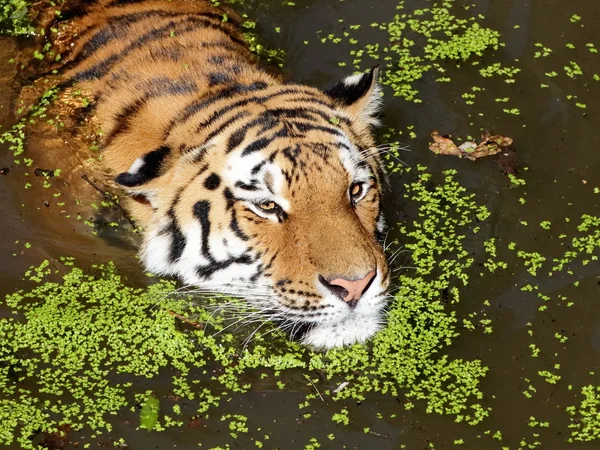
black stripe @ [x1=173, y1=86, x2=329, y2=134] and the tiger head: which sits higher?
black stripe @ [x1=173, y1=86, x2=329, y2=134]

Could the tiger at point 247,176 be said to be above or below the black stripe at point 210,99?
below

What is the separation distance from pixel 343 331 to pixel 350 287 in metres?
0.37

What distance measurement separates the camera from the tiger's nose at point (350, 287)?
3.36m

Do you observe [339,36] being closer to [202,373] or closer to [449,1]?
[449,1]

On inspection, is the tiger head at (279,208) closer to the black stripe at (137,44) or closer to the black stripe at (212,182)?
the black stripe at (212,182)

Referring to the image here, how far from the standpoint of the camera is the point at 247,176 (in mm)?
3670

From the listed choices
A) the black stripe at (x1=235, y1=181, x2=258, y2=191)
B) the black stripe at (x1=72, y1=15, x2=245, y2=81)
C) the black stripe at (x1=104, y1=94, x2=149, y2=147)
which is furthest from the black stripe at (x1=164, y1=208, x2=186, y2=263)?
the black stripe at (x1=72, y1=15, x2=245, y2=81)

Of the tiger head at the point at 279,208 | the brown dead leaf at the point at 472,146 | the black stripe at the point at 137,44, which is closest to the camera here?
the tiger head at the point at 279,208

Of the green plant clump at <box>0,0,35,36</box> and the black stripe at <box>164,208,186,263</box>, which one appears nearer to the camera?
the black stripe at <box>164,208,186,263</box>

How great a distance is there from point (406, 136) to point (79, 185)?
1.71 m

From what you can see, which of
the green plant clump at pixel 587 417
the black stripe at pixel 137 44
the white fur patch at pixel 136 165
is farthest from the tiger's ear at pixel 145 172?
the green plant clump at pixel 587 417

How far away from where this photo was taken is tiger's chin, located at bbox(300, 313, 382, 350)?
3619 mm

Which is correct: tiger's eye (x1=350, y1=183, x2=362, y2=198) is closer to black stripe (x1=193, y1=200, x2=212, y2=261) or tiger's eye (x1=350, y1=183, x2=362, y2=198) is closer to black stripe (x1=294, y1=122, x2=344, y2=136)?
black stripe (x1=294, y1=122, x2=344, y2=136)

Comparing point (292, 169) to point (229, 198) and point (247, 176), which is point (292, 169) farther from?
point (229, 198)
